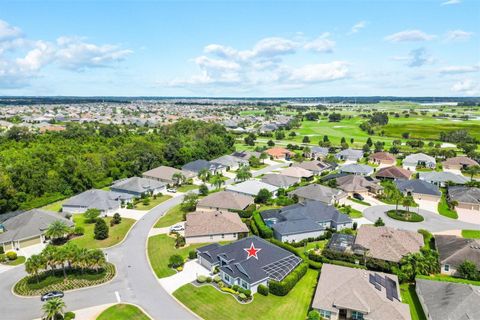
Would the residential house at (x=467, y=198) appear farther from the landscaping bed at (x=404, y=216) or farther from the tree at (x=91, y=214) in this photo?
the tree at (x=91, y=214)

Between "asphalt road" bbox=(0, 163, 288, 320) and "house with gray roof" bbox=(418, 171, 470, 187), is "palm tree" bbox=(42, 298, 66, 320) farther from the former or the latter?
"house with gray roof" bbox=(418, 171, 470, 187)

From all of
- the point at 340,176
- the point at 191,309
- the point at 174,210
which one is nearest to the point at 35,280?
the point at 191,309

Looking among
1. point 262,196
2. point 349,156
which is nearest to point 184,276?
point 262,196

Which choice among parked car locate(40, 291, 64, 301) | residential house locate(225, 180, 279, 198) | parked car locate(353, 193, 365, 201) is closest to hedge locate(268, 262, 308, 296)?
parked car locate(40, 291, 64, 301)

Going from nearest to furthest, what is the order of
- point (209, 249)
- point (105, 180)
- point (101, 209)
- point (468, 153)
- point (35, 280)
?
point (35, 280) → point (209, 249) → point (101, 209) → point (105, 180) → point (468, 153)

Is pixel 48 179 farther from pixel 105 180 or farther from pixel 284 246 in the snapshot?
pixel 284 246

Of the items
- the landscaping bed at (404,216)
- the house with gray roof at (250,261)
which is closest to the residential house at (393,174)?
the landscaping bed at (404,216)
